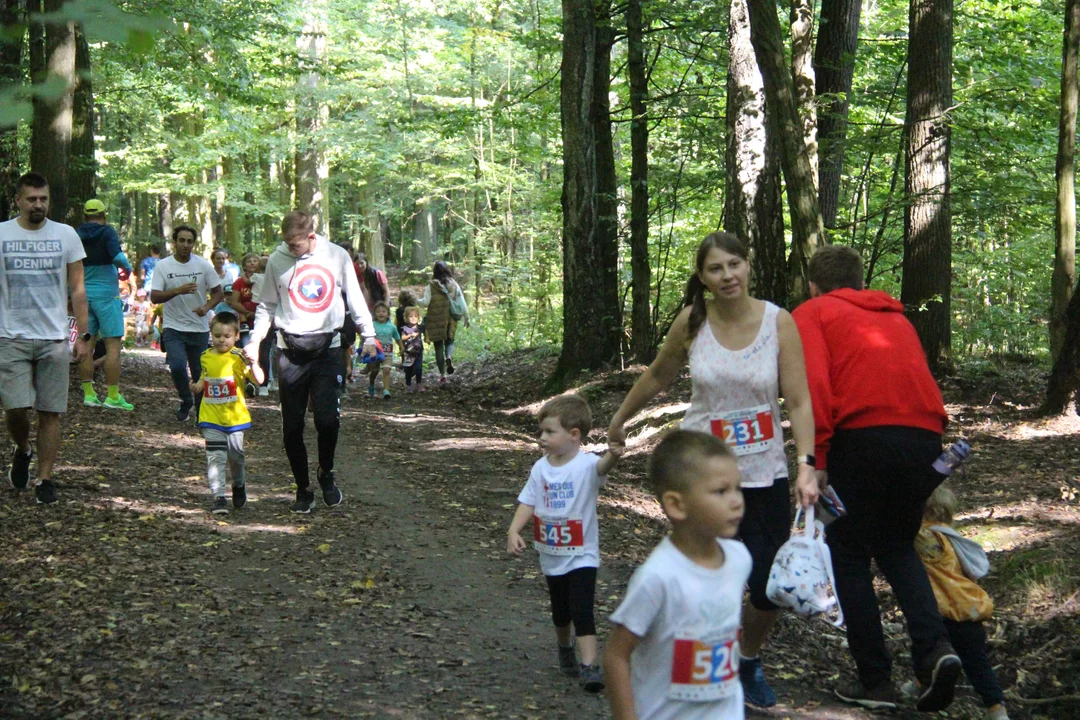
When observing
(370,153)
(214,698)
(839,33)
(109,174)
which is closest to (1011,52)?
(839,33)

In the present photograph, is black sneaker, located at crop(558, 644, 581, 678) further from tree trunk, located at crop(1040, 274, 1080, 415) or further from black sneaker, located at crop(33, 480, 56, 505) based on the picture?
tree trunk, located at crop(1040, 274, 1080, 415)

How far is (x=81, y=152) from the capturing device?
17266 millimetres

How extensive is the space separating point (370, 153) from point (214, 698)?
102 ft

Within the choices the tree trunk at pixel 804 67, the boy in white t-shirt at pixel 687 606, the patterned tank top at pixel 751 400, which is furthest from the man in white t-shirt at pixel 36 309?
the tree trunk at pixel 804 67

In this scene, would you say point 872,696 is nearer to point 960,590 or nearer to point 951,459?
point 960,590

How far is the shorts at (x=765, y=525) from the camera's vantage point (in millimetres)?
4652

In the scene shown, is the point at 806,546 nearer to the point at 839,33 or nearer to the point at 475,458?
the point at 475,458

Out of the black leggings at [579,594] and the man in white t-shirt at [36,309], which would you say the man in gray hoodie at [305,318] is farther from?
the black leggings at [579,594]

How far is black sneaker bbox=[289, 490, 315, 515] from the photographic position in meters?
8.70

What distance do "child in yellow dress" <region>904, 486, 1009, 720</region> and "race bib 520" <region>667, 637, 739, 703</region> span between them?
232cm

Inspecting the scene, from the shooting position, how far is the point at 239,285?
1555 cm

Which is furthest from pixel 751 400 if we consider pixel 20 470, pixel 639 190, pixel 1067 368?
pixel 639 190

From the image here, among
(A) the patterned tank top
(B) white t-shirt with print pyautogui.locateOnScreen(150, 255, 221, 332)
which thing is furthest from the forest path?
(B) white t-shirt with print pyautogui.locateOnScreen(150, 255, 221, 332)

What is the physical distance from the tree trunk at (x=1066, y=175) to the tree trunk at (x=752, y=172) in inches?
143
